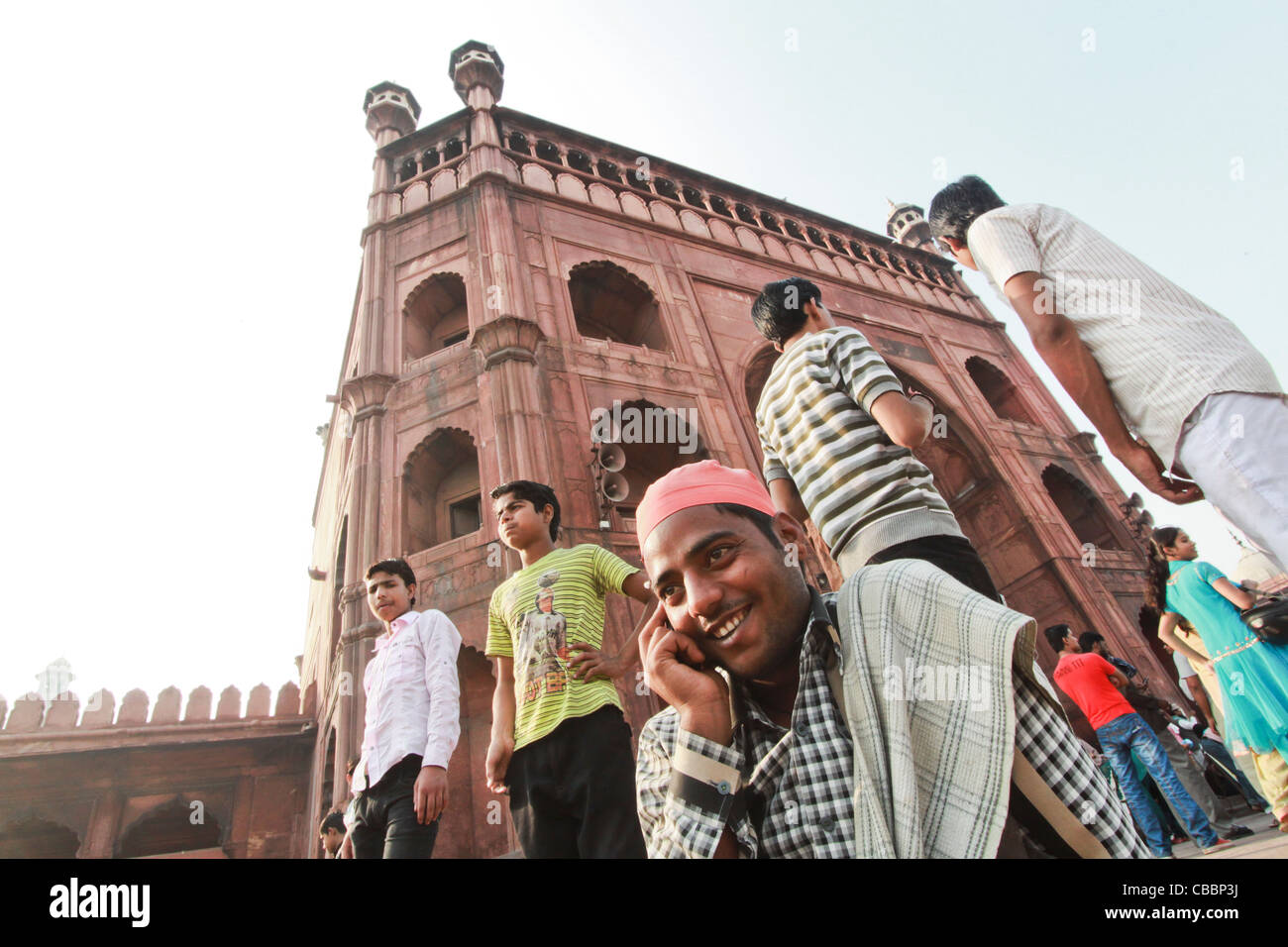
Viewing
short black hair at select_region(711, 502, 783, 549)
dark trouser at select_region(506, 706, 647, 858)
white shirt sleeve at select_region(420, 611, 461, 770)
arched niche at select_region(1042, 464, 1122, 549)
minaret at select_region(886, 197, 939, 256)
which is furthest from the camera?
minaret at select_region(886, 197, 939, 256)

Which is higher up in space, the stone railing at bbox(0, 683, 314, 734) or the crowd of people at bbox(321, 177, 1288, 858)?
the stone railing at bbox(0, 683, 314, 734)

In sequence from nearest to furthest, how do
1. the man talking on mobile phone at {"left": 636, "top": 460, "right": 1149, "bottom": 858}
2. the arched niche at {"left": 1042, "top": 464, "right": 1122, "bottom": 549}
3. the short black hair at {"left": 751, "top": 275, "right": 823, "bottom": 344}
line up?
the man talking on mobile phone at {"left": 636, "top": 460, "right": 1149, "bottom": 858}
the short black hair at {"left": 751, "top": 275, "right": 823, "bottom": 344}
the arched niche at {"left": 1042, "top": 464, "right": 1122, "bottom": 549}

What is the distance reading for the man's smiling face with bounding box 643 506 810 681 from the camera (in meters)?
1.18

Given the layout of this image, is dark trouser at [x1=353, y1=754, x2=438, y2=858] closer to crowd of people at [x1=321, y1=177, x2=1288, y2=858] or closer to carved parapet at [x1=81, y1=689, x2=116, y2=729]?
crowd of people at [x1=321, y1=177, x2=1288, y2=858]

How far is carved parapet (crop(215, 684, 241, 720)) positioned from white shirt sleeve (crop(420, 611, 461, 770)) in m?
9.69

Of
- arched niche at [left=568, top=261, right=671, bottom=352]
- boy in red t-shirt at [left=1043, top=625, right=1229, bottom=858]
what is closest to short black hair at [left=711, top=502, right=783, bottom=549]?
boy in red t-shirt at [left=1043, top=625, right=1229, bottom=858]

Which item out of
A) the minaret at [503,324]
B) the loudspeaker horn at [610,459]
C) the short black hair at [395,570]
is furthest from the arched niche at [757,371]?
the short black hair at [395,570]

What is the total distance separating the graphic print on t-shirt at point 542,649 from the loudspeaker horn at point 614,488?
5.62 meters

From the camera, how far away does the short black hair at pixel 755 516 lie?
131 cm

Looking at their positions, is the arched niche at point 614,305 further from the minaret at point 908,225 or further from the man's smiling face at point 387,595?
the minaret at point 908,225

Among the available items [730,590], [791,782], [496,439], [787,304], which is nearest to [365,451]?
→ [496,439]

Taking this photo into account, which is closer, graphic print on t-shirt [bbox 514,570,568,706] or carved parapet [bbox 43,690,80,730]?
graphic print on t-shirt [bbox 514,570,568,706]
